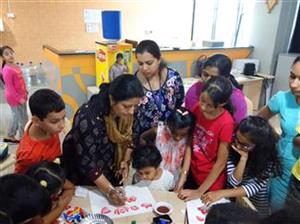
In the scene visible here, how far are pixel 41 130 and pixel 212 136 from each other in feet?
2.88

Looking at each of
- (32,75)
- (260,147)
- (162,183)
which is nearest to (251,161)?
(260,147)

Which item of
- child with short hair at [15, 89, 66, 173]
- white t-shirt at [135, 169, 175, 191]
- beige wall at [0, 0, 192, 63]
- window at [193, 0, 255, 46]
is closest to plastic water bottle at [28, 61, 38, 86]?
beige wall at [0, 0, 192, 63]

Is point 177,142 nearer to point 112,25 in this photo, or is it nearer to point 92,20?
point 112,25

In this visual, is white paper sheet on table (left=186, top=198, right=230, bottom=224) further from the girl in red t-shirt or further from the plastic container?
the plastic container

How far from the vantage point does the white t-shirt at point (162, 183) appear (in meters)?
1.49

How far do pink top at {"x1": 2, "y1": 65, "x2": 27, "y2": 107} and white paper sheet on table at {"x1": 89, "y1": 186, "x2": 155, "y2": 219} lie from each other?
232 cm

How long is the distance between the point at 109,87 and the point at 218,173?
727 mm

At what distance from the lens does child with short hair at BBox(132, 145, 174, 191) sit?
60.7 inches

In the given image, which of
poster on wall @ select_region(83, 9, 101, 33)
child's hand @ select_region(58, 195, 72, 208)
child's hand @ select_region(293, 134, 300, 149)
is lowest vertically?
child's hand @ select_region(58, 195, 72, 208)

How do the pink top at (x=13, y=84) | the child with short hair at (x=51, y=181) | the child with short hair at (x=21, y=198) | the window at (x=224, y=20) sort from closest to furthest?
the child with short hair at (x=21, y=198)
the child with short hair at (x=51, y=181)
the pink top at (x=13, y=84)
the window at (x=224, y=20)

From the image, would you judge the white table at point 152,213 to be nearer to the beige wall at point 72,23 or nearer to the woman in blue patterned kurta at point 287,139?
the woman in blue patterned kurta at point 287,139

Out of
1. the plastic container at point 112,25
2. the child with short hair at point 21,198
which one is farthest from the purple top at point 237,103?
the plastic container at point 112,25

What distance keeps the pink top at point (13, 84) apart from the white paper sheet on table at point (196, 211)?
8.72 ft

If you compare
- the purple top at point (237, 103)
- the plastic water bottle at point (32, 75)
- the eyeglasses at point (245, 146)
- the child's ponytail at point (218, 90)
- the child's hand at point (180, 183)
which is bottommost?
the plastic water bottle at point (32, 75)
